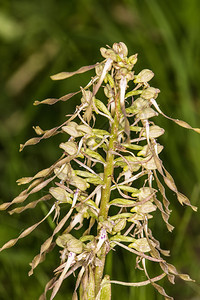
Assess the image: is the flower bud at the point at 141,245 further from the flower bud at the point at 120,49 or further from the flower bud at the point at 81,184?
the flower bud at the point at 120,49

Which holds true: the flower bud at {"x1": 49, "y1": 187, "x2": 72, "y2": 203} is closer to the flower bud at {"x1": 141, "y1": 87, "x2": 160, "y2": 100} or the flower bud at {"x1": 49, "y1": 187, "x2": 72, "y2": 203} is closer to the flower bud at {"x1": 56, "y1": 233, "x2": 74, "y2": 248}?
the flower bud at {"x1": 56, "y1": 233, "x2": 74, "y2": 248}

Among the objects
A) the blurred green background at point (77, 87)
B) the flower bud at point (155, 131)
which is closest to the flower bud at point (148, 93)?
the flower bud at point (155, 131)

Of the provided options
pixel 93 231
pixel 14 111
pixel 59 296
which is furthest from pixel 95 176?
pixel 14 111

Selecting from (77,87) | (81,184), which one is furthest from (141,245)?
(77,87)

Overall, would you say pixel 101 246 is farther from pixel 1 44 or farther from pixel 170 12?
pixel 1 44

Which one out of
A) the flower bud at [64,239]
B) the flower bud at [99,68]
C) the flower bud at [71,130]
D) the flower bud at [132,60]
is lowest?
the flower bud at [64,239]

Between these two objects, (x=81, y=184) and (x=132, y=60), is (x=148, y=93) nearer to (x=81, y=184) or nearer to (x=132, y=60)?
(x=132, y=60)

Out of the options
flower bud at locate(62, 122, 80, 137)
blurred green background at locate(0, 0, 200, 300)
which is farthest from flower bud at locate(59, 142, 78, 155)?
blurred green background at locate(0, 0, 200, 300)

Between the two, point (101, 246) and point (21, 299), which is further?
point (21, 299)
